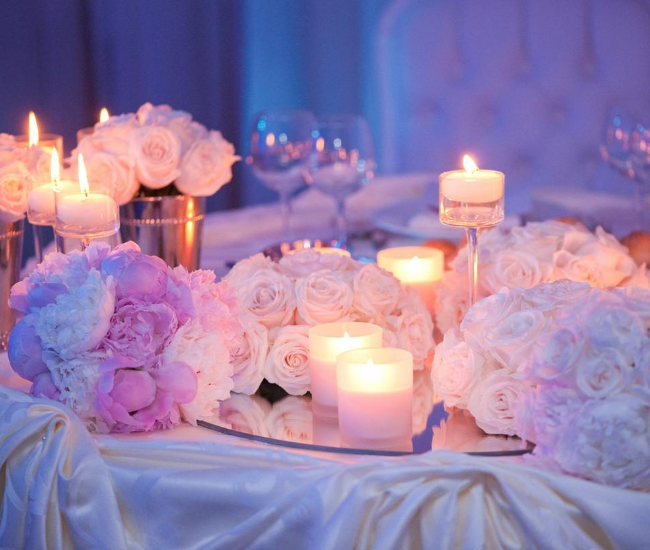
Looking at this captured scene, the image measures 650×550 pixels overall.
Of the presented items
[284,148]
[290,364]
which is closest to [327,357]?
[290,364]

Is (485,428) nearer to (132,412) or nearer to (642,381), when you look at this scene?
(642,381)

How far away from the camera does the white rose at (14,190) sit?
131 centimetres

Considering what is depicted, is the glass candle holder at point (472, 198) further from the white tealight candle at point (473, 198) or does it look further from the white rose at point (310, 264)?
the white rose at point (310, 264)

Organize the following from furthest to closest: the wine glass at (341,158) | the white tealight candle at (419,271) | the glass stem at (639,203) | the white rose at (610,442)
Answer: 1. the glass stem at (639,203)
2. the wine glass at (341,158)
3. the white tealight candle at (419,271)
4. the white rose at (610,442)

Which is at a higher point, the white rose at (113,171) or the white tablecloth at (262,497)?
the white rose at (113,171)

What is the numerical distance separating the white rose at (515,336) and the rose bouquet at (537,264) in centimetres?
30

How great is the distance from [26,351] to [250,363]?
0.81ft

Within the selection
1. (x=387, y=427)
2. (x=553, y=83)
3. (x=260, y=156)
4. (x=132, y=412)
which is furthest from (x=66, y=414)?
(x=553, y=83)

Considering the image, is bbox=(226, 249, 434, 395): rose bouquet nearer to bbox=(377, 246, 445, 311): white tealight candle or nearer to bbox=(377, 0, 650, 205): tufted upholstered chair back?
bbox=(377, 246, 445, 311): white tealight candle

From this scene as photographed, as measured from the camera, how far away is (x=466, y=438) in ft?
A: 3.13

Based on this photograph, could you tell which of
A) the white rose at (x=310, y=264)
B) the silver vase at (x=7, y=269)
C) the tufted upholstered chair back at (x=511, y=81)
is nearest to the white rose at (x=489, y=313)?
the white rose at (x=310, y=264)

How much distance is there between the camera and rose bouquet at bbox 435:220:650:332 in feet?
4.12

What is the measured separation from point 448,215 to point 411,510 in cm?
41

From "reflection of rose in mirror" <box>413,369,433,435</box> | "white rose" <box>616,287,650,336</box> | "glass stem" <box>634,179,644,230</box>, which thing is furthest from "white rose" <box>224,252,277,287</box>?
"glass stem" <box>634,179,644,230</box>
